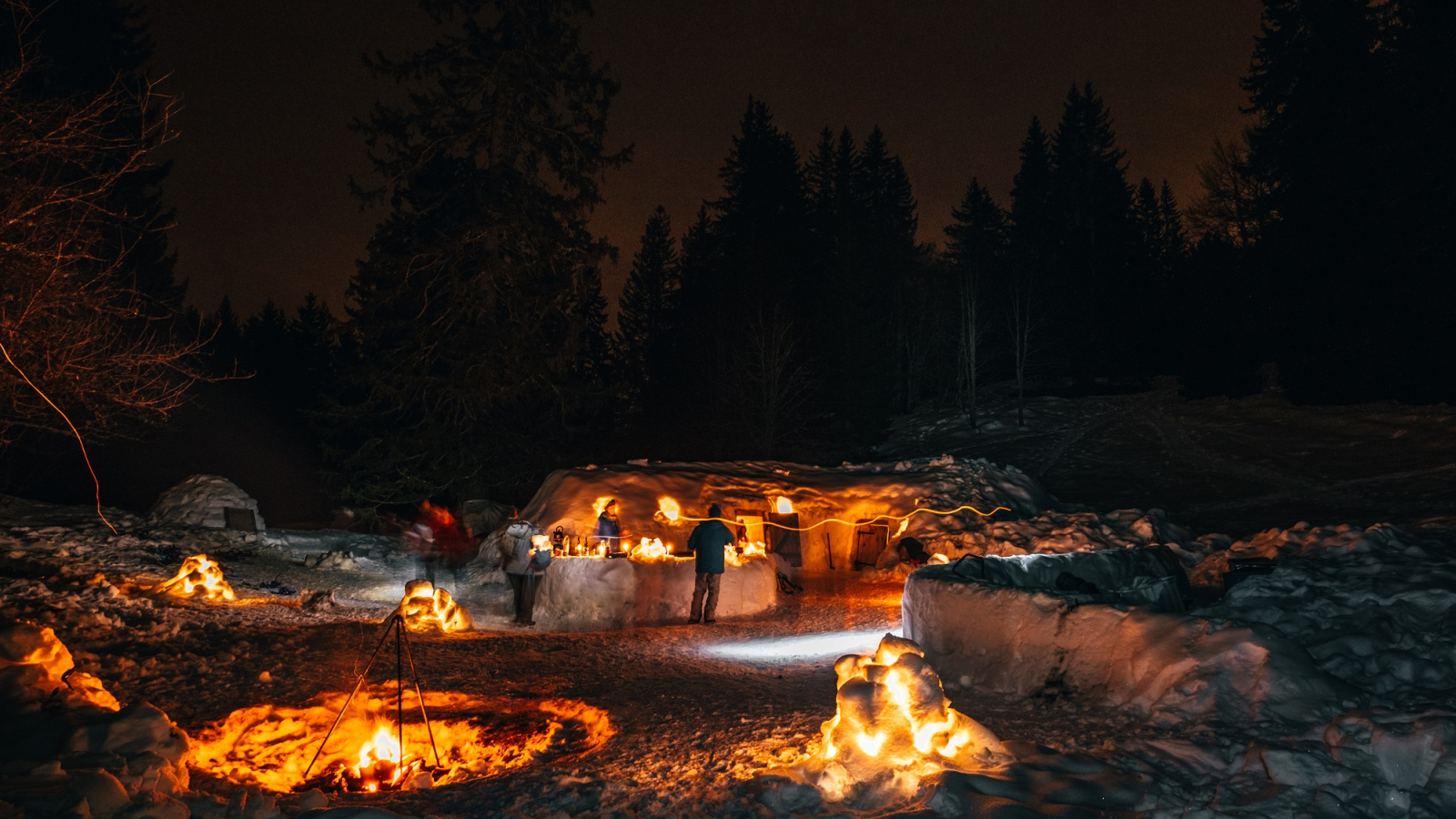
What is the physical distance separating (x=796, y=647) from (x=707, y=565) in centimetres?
270

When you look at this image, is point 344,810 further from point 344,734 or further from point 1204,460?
point 1204,460

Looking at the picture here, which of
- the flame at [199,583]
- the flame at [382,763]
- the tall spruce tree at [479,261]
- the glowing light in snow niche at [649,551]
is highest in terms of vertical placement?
the tall spruce tree at [479,261]

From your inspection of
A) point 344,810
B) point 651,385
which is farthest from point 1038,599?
point 651,385

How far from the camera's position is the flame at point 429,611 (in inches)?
467

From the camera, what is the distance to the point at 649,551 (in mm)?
13750

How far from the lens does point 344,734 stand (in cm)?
754

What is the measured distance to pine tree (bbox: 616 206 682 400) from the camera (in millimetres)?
42062

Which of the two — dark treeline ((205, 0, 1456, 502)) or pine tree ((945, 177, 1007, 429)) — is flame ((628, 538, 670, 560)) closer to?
dark treeline ((205, 0, 1456, 502))

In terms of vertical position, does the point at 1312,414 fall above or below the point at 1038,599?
above

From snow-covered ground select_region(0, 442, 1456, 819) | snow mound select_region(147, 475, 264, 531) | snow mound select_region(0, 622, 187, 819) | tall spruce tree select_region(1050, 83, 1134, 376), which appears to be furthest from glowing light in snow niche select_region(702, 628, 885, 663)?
tall spruce tree select_region(1050, 83, 1134, 376)

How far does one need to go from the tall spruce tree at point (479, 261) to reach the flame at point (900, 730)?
19404 mm

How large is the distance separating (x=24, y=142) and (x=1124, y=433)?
3692cm

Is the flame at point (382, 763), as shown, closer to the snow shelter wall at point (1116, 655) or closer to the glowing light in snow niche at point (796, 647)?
the glowing light in snow niche at point (796, 647)

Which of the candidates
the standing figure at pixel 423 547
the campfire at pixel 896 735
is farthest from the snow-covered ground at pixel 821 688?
the standing figure at pixel 423 547
